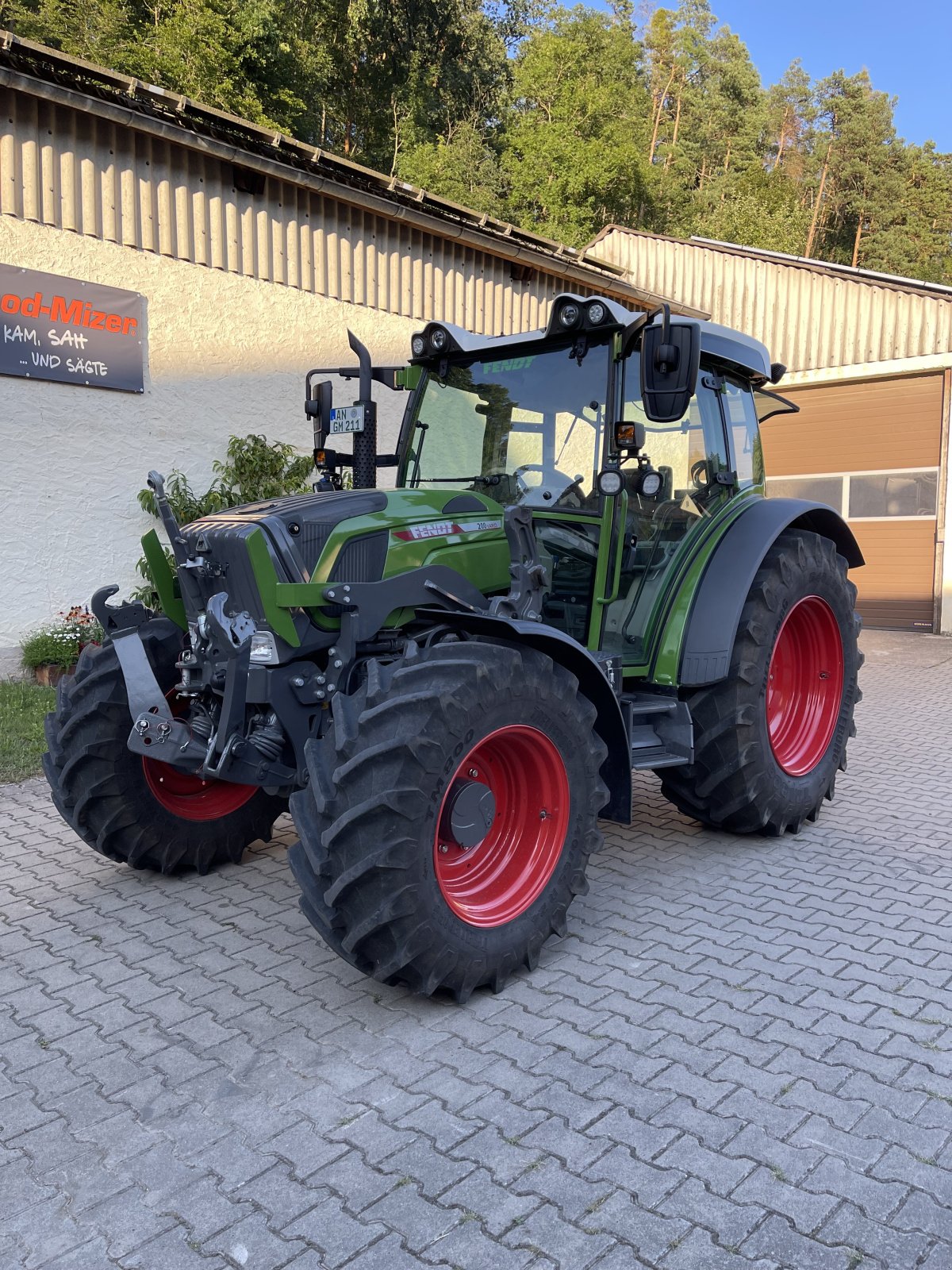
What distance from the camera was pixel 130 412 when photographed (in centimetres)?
795

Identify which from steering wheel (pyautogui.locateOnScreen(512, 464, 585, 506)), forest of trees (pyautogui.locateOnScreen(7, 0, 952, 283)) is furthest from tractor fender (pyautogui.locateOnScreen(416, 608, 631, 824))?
forest of trees (pyautogui.locateOnScreen(7, 0, 952, 283))

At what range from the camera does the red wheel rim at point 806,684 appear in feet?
15.9

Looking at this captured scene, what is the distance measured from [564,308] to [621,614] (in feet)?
4.16

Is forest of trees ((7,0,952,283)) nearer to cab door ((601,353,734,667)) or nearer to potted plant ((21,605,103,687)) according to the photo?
potted plant ((21,605,103,687))

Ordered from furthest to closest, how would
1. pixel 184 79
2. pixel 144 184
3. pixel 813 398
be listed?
pixel 184 79 → pixel 813 398 → pixel 144 184

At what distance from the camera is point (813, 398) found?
1265 centimetres

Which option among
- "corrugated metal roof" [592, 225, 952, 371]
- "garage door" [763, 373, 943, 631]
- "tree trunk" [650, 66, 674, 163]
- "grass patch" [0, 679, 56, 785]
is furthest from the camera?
"tree trunk" [650, 66, 674, 163]

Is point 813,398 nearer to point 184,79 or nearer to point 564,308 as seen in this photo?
point 564,308

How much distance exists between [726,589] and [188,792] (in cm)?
242

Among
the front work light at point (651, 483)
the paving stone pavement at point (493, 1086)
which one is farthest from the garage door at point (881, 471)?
the front work light at point (651, 483)

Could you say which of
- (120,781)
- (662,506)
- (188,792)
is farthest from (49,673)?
(662,506)

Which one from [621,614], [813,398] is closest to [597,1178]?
[621,614]

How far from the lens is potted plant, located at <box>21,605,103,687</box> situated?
7281mm

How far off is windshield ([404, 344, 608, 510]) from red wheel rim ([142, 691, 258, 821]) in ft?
5.01
